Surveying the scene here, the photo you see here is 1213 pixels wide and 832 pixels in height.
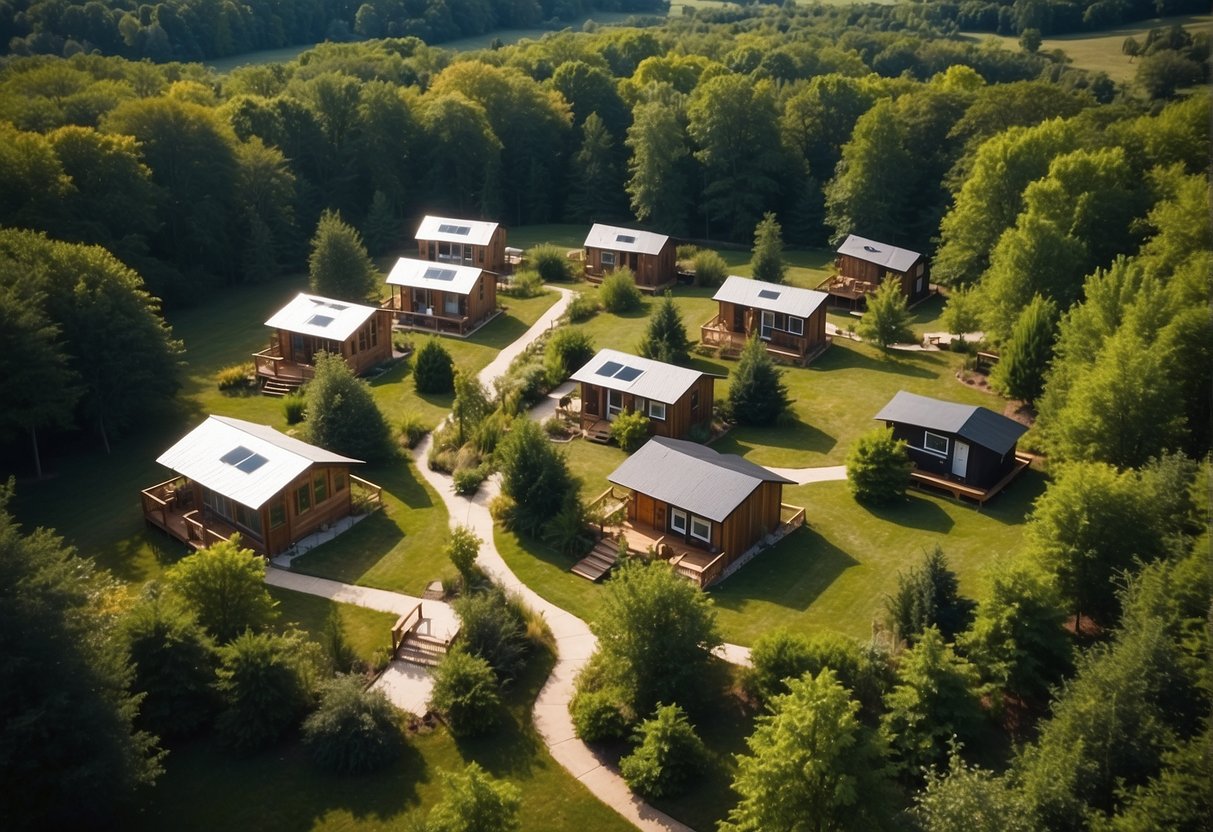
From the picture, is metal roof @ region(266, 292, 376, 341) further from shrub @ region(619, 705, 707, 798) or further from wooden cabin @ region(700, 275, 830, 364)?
shrub @ region(619, 705, 707, 798)

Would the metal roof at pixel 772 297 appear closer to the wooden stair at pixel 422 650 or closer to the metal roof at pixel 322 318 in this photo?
the metal roof at pixel 322 318

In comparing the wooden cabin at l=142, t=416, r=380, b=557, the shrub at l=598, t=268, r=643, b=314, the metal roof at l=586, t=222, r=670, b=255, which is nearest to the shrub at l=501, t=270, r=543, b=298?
the metal roof at l=586, t=222, r=670, b=255

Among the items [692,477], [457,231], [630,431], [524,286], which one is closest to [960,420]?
[692,477]

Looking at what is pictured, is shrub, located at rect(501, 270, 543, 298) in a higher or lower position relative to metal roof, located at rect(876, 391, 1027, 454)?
lower

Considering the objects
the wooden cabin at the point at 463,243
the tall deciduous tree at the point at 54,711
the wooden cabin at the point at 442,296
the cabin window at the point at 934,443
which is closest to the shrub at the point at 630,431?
the cabin window at the point at 934,443

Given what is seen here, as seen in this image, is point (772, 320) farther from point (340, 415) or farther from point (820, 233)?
point (820, 233)
